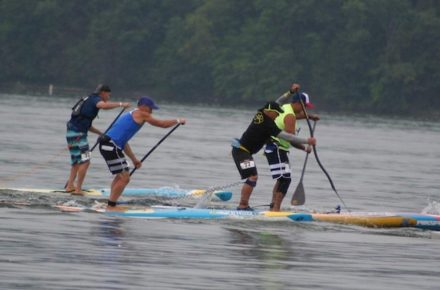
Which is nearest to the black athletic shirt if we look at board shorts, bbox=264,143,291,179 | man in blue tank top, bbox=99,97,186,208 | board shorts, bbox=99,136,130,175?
board shorts, bbox=264,143,291,179

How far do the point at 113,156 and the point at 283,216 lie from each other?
7.70ft

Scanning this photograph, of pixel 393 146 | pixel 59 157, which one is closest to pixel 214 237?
pixel 59 157

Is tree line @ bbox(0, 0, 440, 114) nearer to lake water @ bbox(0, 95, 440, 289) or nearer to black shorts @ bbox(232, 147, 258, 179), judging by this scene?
lake water @ bbox(0, 95, 440, 289)

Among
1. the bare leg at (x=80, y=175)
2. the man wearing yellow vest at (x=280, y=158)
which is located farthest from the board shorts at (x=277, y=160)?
the bare leg at (x=80, y=175)

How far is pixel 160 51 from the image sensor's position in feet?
386

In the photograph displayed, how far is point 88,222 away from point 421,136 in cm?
4584

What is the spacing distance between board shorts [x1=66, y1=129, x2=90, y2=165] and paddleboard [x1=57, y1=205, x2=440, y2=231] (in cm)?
262

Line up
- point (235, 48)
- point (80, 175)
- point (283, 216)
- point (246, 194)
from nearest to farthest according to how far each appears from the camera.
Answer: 1. point (283, 216)
2. point (246, 194)
3. point (80, 175)
4. point (235, 48)

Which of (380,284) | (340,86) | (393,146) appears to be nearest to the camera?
(380,284)

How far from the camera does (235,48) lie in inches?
4500

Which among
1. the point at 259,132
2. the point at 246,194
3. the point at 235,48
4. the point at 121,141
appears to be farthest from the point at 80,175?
the point at 235,48

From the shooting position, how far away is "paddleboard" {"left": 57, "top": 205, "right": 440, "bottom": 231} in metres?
19.9

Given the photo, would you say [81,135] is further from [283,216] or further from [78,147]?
[283,216]

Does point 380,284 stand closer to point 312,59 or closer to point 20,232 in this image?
point 20,232
